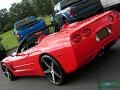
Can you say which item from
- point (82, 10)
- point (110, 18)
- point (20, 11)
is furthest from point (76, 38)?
point (20, 11)

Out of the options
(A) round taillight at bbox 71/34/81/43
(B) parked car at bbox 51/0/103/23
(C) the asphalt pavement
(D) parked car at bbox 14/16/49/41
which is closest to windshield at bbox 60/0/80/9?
(B) parked car at bbox 51/0/103/23

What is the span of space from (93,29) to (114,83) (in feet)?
3.73

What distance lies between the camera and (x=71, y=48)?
19.0ft

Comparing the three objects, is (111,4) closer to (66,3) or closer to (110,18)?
(66,3)

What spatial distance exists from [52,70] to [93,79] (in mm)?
855

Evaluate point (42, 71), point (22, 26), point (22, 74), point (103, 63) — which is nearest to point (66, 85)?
point (42, 71)

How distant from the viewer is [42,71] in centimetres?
688

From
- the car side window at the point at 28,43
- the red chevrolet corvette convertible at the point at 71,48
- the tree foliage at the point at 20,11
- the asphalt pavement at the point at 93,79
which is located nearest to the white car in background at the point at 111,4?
the asphalt pavement at the point at 93,79

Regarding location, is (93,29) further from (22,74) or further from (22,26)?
(22,26)

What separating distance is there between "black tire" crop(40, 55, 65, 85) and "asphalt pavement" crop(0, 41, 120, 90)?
0.15 m

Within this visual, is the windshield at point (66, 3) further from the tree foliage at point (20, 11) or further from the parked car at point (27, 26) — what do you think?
the tree foliage at point (20, 11)

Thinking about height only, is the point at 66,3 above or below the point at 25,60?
above

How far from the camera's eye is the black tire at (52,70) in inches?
245

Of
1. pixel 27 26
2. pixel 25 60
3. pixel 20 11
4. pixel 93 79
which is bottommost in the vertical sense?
pixel 20 11
